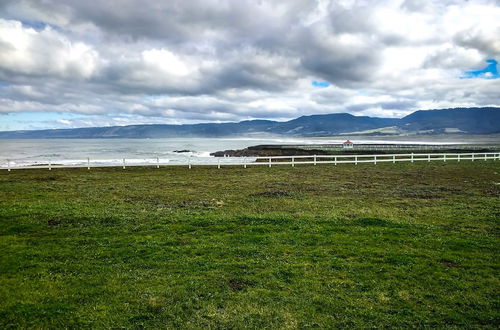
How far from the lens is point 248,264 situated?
26.8ft

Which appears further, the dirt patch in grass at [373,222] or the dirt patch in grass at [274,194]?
the dirt patch in grass at [274,194]

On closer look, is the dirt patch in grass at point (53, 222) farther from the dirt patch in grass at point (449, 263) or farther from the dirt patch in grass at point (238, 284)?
the dirt patch in grass at point (449, 263)

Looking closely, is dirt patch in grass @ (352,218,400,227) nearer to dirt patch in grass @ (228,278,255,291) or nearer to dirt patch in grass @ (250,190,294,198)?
dirt patch in grass @ (228,278,255,291)

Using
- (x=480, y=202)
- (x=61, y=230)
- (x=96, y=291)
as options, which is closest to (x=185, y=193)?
(x=61, y=230)

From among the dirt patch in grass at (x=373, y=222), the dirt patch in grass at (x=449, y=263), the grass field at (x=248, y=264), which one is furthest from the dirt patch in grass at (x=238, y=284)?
the dirt patch in grass at (x=373, y=222)

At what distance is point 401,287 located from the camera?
7.06 meters

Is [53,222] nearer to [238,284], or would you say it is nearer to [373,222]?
[238,284]

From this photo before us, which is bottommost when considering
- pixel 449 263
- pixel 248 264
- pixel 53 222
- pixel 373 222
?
pixel 449 263

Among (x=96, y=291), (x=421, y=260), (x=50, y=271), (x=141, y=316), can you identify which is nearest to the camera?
(x=141, y=316)

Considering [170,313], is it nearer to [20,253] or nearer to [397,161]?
[20,253]

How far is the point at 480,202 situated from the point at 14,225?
19932mm

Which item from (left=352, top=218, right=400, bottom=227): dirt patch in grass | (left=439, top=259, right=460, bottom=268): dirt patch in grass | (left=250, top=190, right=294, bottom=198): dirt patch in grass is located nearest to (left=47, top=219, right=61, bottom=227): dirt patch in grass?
(left=250, top=190, right=294, bottom=198): dirt patch in grass

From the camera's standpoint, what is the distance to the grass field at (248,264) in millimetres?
6012

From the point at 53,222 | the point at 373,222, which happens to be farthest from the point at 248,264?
the point at 53,222
